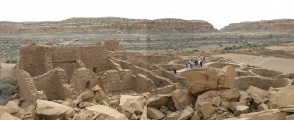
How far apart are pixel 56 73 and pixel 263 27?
11794 cm

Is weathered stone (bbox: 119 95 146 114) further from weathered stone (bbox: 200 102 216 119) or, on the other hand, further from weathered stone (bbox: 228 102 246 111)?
weathered stone (bbox: 228 102 246 111)

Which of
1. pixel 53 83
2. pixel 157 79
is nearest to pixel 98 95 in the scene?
pixel 53 83

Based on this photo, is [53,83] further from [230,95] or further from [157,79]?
[230,95]

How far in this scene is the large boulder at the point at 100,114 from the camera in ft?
23.7

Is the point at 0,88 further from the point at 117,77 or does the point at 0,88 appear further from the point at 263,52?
the point at 263,52

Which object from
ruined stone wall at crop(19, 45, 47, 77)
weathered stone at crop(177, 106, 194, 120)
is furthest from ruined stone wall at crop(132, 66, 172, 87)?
weathered stone at crop(177, 106, 194, 120)

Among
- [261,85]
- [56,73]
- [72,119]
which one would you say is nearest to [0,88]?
[56,73]

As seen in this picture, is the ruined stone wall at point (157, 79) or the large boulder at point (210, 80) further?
the ruined stone wall at point (157, 79)

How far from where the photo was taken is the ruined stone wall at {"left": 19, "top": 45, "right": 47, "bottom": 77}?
16500 mm

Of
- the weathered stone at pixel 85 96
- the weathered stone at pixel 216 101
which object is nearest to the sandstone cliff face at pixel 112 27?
the weathered stone at pixel 85 96

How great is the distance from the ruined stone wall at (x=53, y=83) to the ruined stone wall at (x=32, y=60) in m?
2.85

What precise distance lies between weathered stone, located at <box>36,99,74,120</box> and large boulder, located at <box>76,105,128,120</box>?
47cm

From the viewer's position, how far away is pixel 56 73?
14.4m

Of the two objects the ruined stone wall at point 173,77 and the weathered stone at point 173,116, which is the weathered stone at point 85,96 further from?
the ruined stone wall at point 173,77
